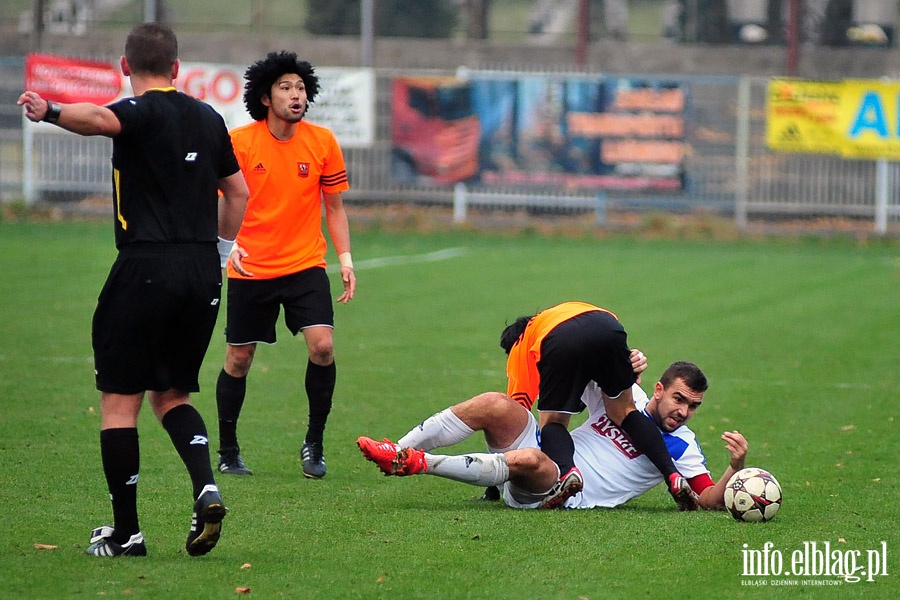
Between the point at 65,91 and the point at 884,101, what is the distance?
14034 millimetres

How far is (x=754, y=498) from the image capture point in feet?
20.6

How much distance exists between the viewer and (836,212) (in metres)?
24.7

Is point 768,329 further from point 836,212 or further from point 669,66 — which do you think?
point 669,66

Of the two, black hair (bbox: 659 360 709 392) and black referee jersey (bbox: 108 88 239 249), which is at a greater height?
black referee jersey (bbox: 108 88 239 249)

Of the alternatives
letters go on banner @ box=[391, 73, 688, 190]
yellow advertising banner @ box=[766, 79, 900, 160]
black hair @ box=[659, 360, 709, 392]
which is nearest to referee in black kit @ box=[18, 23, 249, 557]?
black hair @ box=[659, 360, 709, 392]

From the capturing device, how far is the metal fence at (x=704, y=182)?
24.5 meters

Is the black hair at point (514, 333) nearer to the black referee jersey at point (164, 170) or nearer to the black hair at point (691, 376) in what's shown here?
the black hair at point (691, 376)

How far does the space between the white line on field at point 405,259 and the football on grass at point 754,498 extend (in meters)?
11.9

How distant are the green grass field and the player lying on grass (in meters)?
0.17

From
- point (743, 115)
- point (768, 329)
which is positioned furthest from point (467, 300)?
point (743, 115)

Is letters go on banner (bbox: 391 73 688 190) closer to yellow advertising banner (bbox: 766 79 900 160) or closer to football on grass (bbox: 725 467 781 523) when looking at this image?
yellow advertising banner (bbox: 766 79 900 160)

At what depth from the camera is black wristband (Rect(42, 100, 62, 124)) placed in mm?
4848

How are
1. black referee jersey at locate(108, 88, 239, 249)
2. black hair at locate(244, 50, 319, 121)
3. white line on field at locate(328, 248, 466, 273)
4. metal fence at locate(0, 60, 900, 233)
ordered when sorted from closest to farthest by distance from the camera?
black referee jersey at locate(108, 88, 239, 249) < black hair at locate(244, 50, 319, 121) < white line on field at locate(328, 248, 466, 273) < metal fence at locate(0, 60, 900, 233)

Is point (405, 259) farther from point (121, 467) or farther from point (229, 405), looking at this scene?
point (121, 467)
